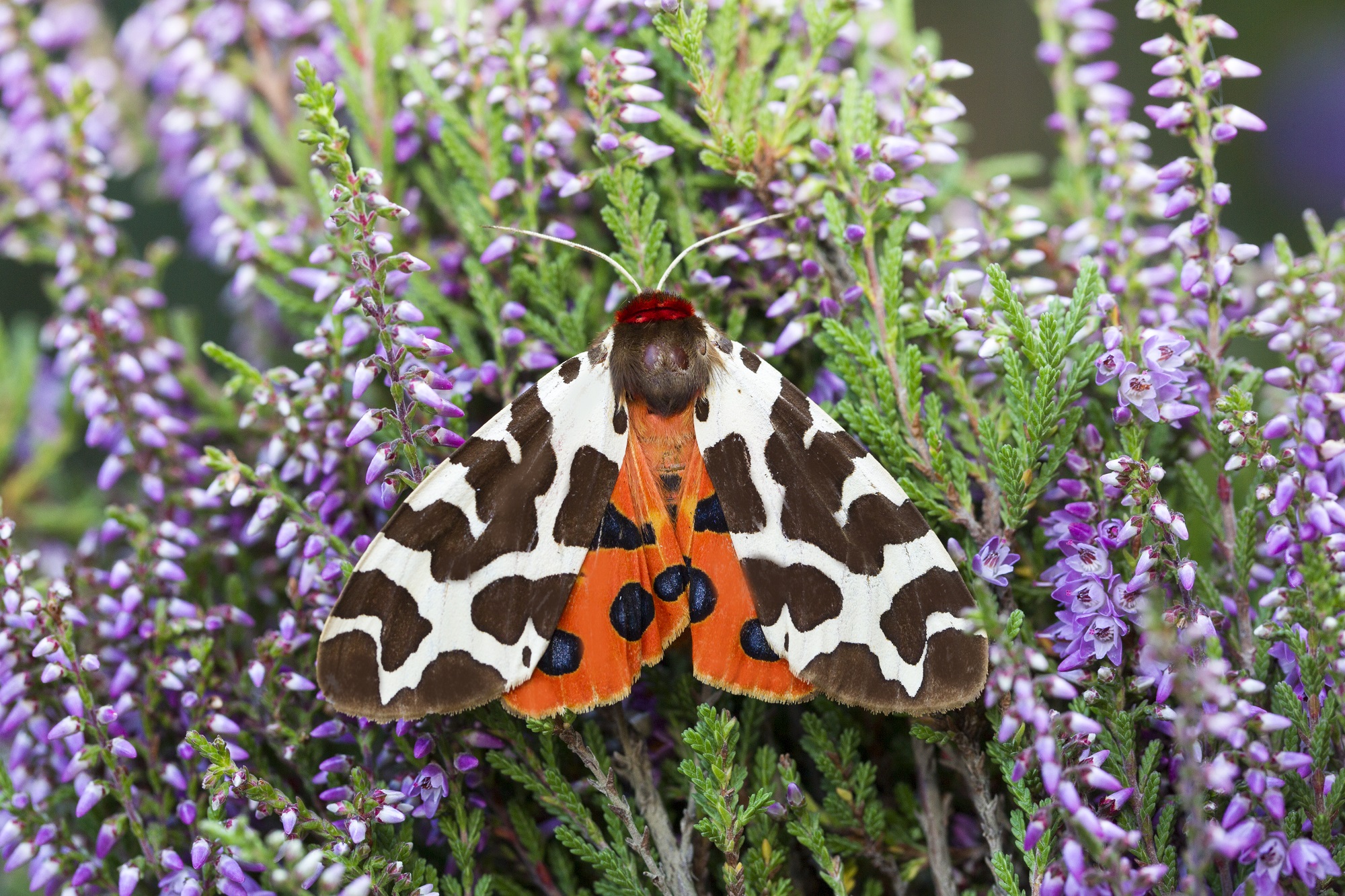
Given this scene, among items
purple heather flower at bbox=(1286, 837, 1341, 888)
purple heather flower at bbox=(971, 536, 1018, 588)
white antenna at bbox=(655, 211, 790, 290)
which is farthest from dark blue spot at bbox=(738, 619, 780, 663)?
purple heather flower at bbox=(1286, 837, 1341, 888)

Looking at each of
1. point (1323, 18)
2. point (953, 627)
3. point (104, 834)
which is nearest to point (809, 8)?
point (953, 627)

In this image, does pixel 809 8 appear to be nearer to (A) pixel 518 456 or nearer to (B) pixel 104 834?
(A) pixel 518 456

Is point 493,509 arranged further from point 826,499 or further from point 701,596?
point 826,499

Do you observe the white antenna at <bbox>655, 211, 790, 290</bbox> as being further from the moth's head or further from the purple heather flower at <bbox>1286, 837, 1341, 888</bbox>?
the purple heather flower at <bbox>1286, 837, 1341, 888</bbox>

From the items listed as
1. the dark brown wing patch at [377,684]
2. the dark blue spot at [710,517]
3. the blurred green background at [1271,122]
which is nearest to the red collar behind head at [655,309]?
the dark blue spot at [710,517]

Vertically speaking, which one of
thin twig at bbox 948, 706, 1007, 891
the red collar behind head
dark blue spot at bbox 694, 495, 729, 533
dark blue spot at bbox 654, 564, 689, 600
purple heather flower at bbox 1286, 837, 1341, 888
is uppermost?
the red collar behind head

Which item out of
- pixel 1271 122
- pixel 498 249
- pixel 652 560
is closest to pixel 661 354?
pixel 652 560
